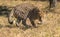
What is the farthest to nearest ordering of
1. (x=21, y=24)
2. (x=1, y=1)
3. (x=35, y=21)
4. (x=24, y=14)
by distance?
(x=1, y=1) → (x=35, y=21) → (x=21, y=24) → (x=24, y=14)

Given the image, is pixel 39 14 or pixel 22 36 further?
pixel 39 14

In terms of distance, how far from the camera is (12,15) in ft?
27.0

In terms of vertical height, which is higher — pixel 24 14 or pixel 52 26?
pixel 24 14

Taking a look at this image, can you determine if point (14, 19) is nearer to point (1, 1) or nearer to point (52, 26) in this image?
point (52, 26)

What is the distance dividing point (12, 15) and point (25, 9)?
50 centimetres

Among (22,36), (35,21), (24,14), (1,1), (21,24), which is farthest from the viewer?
(1,1)

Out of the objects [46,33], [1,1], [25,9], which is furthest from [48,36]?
[1,1]

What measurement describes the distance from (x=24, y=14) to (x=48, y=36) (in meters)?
1.23

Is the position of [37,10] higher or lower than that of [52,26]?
higher

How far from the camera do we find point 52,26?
858cm

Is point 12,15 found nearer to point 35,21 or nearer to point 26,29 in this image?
point 26,29

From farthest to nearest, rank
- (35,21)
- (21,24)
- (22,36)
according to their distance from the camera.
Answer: (35,21) → (21,24) → (22,36)

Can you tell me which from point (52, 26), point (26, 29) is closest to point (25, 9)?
point (26, 29)

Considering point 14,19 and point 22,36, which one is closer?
point 22,36
